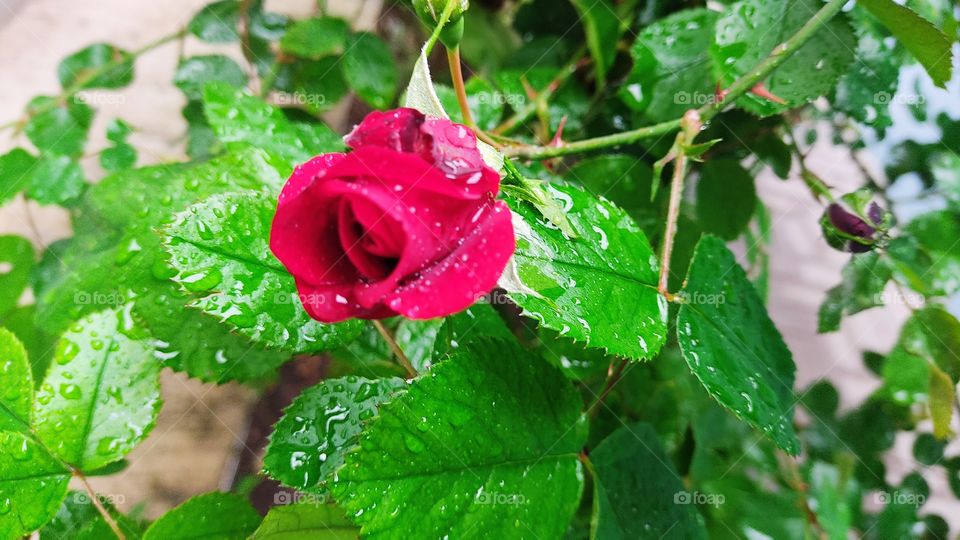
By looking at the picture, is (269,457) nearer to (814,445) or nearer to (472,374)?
(472,374)

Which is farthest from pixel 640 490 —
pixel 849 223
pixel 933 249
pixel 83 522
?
pixel 933 249

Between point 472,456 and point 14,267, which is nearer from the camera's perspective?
point 472,456

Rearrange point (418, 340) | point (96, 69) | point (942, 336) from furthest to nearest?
point (96, 69)
point (942, 336)
point (418, 340)

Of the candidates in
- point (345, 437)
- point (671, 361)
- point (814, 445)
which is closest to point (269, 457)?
point (345, 437)

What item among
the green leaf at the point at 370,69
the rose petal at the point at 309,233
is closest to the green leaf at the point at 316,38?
the green leaf at the point at 370,69

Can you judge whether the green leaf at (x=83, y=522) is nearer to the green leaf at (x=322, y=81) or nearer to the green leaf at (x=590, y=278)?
the green leaf at (x=590, y=278)

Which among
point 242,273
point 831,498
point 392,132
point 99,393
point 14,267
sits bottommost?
point 831,498

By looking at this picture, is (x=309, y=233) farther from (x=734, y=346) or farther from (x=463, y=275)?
(x=734, y=346)
